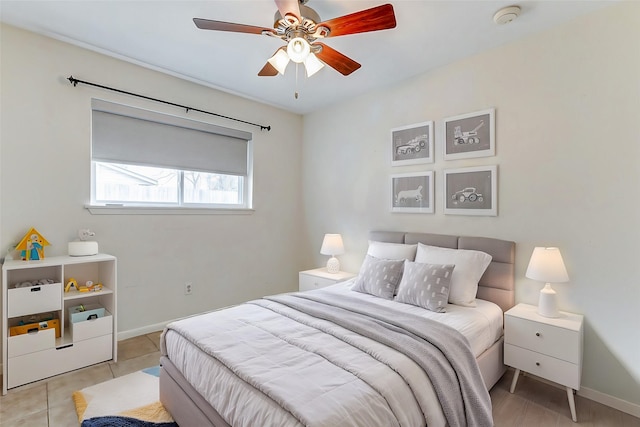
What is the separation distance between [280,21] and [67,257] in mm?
2467

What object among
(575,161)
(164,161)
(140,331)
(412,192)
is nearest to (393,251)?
(412,192)

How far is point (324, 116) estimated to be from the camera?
4.12 metres

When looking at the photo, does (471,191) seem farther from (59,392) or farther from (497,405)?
(59,392)

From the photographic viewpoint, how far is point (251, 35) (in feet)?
8.07

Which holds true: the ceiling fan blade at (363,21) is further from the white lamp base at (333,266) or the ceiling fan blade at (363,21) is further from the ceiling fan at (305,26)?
the white lamp base at (333,266)

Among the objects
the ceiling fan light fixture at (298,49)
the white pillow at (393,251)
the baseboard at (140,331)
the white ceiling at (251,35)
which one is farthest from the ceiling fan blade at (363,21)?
the baseboard at (140,331)

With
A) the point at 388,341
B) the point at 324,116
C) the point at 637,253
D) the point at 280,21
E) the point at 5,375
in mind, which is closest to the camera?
the point at 388,341

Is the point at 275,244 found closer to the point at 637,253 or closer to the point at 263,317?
the point at 263,317

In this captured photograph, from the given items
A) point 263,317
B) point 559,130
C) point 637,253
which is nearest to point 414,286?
point 263,317

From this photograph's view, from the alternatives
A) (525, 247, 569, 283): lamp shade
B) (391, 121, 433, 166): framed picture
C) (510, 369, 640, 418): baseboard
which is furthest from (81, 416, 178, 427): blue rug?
(391, 121, 433, 166): framed picture

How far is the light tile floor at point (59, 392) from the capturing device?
6.24 feet

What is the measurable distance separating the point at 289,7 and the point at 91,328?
9.02 ft

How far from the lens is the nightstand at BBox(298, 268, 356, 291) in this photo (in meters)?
3.37

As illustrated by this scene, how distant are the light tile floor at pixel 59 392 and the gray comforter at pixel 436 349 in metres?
1.42
